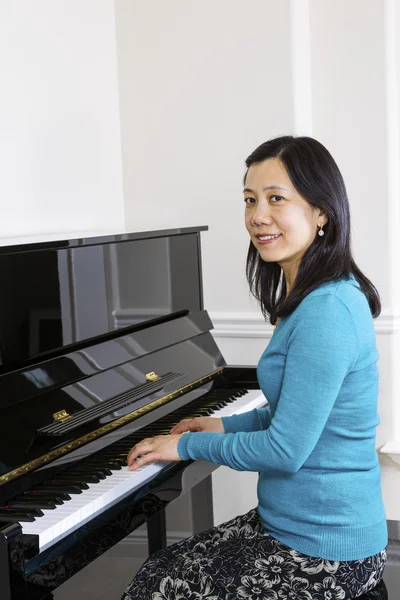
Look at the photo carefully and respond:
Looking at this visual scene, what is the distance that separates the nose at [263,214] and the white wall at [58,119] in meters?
1.17

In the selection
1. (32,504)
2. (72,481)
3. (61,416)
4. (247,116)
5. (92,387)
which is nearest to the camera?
(32,504)

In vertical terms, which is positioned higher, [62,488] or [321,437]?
[321,437]

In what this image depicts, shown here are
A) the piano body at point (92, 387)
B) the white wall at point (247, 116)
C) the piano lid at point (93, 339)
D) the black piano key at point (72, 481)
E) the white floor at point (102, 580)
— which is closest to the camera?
the piano body at point (92, 387)

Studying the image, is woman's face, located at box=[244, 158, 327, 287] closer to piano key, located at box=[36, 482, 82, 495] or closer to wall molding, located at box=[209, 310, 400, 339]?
piano key, located at box=[36, 482, 82, 495]

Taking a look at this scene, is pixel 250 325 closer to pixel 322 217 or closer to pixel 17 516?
pixel 322 217

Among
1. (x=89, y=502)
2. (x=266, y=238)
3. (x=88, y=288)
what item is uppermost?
(x=266, y=238)

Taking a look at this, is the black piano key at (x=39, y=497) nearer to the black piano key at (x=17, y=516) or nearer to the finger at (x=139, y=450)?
the black piano key at (x=17, y=516)

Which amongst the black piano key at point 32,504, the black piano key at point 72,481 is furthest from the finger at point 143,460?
the black piano key at point 32,504

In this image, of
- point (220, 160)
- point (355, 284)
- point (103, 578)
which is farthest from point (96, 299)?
point (220, 160)

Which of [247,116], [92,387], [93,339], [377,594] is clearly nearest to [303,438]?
[377,594]

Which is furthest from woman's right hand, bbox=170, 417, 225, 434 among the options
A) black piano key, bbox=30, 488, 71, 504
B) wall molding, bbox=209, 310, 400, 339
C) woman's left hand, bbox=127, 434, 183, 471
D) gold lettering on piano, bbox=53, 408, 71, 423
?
wall molding, bbox=209, 310, 400, 339

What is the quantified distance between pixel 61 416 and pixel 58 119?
4.95 ft

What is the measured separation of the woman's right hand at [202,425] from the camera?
197 centimetres

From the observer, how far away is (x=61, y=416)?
196 centimetres
